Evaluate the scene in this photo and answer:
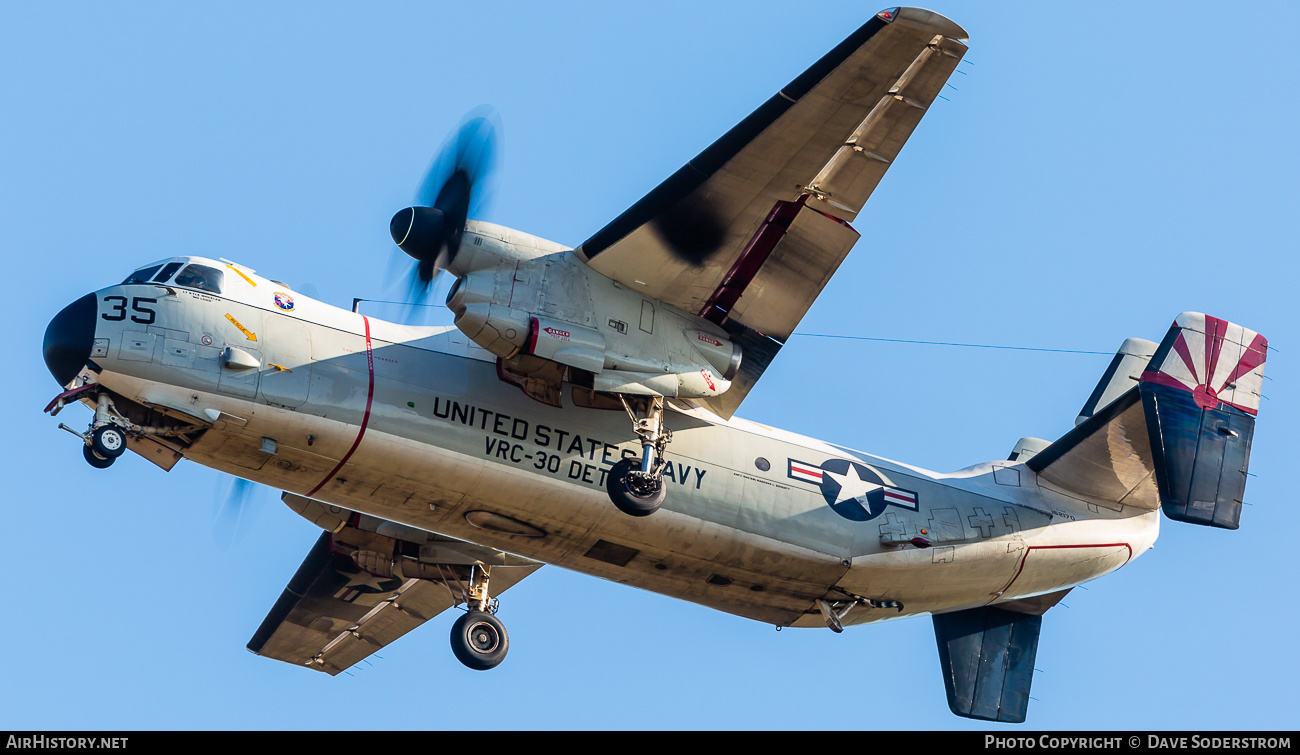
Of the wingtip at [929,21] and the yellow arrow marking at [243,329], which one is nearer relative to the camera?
the wingtip at [929,21]

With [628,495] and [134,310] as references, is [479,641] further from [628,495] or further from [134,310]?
[134,310]

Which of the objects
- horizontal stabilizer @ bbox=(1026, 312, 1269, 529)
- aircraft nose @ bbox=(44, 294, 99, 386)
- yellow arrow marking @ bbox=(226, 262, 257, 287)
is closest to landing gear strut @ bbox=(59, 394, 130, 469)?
aircraft nose @ bbox=(44, 294, 99, 386)

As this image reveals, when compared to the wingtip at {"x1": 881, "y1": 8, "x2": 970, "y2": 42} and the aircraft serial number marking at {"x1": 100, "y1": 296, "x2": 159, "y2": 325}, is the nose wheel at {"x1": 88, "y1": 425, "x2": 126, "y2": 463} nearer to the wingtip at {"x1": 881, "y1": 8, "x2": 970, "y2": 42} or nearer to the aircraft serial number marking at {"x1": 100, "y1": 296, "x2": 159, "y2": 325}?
the aircraft serial number marking at {"x1": 100, "y1": 296, "x2": 159, "y2": 325}

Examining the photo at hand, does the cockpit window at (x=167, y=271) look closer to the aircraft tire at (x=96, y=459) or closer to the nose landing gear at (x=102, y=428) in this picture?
the nose landing gear at (x=102, y=428)

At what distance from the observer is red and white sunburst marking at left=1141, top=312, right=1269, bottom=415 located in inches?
837

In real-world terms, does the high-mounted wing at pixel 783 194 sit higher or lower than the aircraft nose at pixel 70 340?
higher

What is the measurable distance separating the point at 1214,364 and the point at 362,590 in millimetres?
13941

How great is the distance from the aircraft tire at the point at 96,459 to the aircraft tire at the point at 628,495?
19.6ft

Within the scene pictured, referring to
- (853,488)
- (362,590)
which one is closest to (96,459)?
(362,590)

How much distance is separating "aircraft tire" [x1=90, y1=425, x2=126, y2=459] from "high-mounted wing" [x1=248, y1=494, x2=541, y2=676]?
5041mm

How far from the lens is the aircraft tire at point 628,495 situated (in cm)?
1798

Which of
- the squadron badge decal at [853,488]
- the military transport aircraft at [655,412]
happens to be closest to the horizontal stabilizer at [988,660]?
the military transport aircraft at [655,412]
